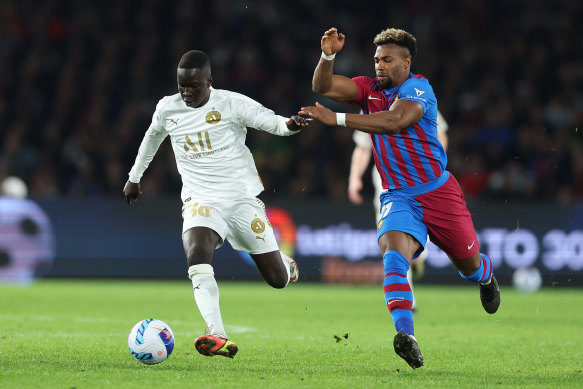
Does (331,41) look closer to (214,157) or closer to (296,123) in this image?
(296,123)

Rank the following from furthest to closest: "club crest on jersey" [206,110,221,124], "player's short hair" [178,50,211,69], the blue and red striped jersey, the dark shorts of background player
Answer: "club crest on jersey" [206,110,221,124], "player's short hair" [178,50,211,69], the blue and red striped jersey, the dark shorts of background player

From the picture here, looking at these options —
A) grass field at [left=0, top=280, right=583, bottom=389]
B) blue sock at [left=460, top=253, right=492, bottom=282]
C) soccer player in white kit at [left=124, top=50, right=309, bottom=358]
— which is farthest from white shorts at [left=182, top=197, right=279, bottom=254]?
blue sock at [left=460, top=253, right=492, bottom=282]

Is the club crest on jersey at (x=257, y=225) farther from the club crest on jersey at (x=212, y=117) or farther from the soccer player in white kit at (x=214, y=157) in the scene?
the club crest on jersey at (x=212, y=117)

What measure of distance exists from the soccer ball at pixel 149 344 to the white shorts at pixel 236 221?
3.06 feet

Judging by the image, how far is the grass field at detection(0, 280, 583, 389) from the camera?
5.66 m

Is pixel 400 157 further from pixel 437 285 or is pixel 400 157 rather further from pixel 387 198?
pixel 437 285

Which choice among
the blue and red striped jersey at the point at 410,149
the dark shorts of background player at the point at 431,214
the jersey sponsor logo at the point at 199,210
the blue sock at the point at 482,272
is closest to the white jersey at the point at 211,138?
the jersey sponsor logo at the point at 199,210

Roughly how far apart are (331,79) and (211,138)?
1.02 meters

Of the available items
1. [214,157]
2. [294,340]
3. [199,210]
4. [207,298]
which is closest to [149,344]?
[207,298]

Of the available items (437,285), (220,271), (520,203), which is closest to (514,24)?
Answer: (520,203)

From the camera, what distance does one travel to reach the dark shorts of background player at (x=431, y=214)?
648cm

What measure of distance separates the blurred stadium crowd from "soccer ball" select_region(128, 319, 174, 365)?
32.2 feet

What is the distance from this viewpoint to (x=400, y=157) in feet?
21.7

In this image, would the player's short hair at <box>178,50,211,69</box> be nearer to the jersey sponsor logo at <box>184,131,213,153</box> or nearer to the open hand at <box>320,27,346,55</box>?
the jersey sponsor logo at <box>184,131,213,153</box>
